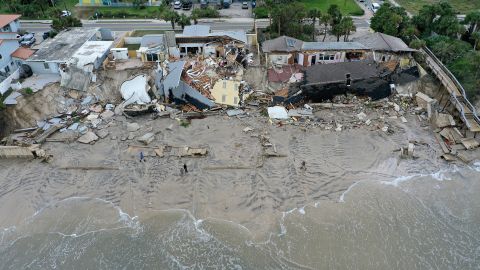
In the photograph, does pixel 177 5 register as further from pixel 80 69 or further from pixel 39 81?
pixel 39 81

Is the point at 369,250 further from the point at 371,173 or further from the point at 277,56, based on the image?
the point at 277,56

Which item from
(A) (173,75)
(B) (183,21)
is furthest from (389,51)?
(B) (183,21)

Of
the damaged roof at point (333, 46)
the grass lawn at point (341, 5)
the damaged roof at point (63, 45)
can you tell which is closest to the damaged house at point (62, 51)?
the damaged roof at point (63, 45)

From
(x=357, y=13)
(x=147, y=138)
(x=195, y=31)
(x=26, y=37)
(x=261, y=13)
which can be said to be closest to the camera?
(x=147, y=138)

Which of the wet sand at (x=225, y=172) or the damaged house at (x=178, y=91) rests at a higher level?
the damaged house at (x=178, y=91)

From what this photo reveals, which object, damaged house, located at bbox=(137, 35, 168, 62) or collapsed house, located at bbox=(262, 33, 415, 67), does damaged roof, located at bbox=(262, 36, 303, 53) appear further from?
damaged house, located at bbox=(137, 35, 168, 62)

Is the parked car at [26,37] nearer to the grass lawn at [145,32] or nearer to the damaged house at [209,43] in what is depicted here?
the grass lawn at [145,32]

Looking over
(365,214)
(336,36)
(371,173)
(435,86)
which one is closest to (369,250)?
(365,214)
